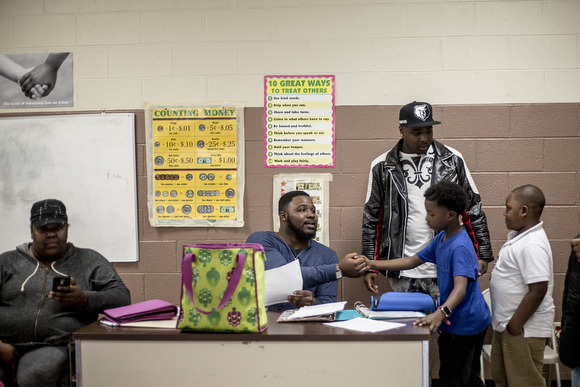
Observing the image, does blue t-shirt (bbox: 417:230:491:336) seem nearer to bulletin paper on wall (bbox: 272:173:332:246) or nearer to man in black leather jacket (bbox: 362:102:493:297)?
man in black leather jacket (bbox: 362:102:493:297)

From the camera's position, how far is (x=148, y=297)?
11.5 ft

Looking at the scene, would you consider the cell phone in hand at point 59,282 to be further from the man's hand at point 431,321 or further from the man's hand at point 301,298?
the man's hand at point 431,321

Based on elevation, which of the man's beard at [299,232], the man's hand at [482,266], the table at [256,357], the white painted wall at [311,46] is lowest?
the table at [256,357]

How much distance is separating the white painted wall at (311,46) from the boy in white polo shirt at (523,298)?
3.82 feet

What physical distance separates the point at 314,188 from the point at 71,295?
1.71 metres

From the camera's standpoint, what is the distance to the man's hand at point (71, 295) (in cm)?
231

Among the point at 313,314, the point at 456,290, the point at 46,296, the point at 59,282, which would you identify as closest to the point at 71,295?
the point at 59,282

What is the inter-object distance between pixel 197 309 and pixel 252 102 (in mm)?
1893

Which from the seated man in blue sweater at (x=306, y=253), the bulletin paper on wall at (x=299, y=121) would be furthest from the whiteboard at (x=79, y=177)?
the seated man in blue sweater at (x=306, y=253)

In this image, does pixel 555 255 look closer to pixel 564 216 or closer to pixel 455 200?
pixel 564 216

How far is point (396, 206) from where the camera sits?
9.82ft

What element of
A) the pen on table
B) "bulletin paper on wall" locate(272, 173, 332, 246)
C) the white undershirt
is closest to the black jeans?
the white undershirt

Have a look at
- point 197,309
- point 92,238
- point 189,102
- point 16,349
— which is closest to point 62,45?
point 189,102

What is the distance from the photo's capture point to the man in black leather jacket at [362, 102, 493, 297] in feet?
9.59
